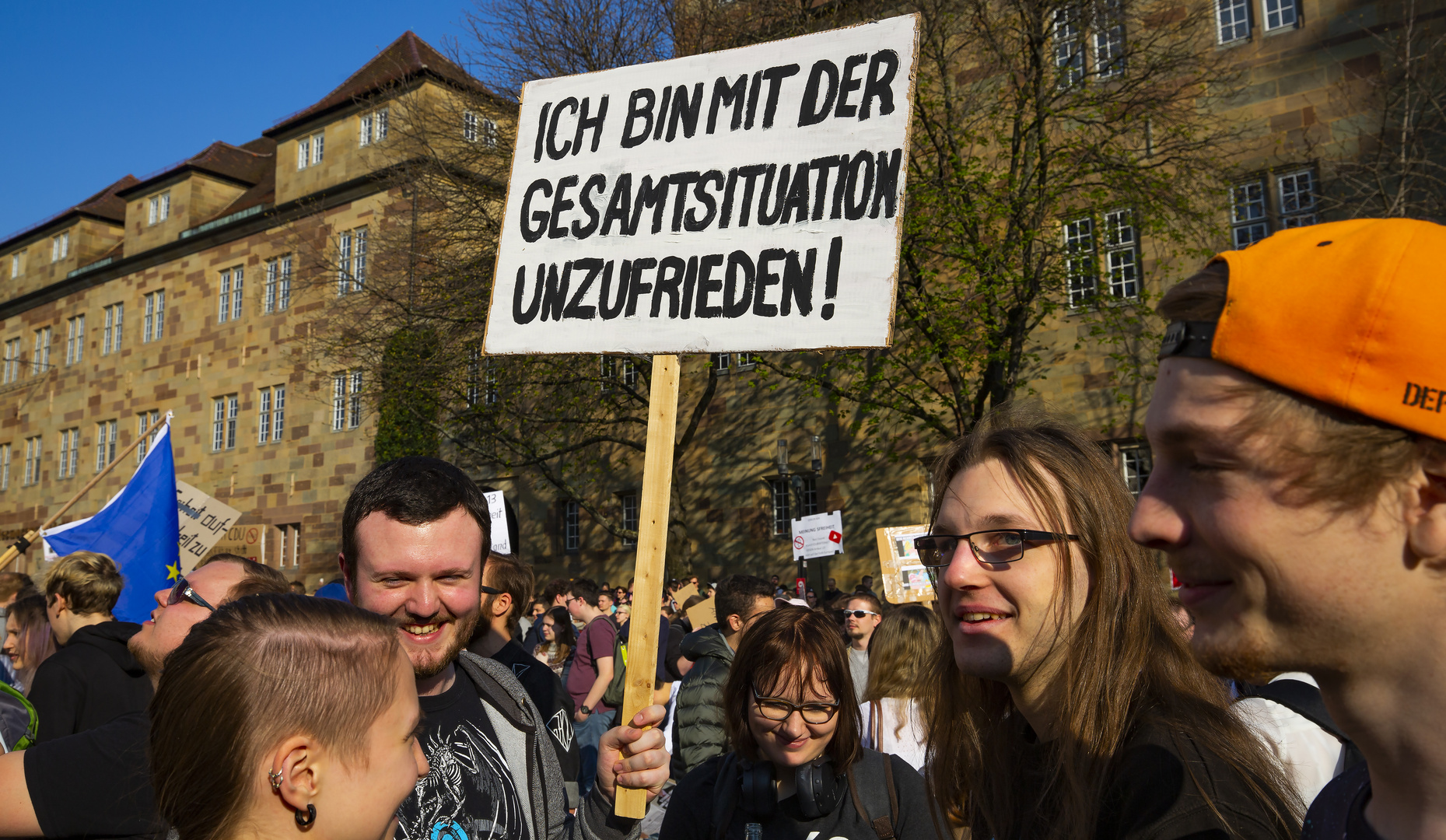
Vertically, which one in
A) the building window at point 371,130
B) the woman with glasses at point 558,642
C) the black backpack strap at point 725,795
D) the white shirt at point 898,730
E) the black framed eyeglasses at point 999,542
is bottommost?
the woman with glasses at point 558,642

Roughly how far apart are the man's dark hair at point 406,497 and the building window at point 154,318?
37.8 metres

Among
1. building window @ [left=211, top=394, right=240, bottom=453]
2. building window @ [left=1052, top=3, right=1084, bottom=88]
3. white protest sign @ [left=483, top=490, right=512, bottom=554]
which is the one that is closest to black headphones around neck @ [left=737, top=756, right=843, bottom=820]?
white protest sign @ [left=483, top=490, right=512, bottom=554]

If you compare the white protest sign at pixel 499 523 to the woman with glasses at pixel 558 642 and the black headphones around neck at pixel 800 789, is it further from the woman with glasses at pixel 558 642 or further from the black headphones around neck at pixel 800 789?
the black headphones around neck at pixel 800 789

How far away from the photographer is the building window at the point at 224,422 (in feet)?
109

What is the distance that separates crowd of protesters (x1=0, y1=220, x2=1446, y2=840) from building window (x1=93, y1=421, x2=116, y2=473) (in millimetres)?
37961

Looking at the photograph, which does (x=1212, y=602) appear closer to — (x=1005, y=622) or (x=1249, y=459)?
(x=1249, y=459)

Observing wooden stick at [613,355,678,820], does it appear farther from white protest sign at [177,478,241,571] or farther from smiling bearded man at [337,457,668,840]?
white protest sign at [177,478,241,571]

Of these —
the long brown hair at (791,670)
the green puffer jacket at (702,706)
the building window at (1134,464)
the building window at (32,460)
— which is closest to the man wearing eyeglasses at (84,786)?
the long brown hair at (791,670)

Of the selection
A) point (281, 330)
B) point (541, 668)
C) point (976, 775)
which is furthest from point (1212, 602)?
point (281, 330)

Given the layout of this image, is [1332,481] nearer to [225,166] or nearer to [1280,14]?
[1280,14]

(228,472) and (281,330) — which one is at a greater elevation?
(281,330)

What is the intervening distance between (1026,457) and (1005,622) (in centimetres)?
34

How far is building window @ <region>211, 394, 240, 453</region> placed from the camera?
33.2 m

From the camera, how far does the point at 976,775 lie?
2.12 meters
